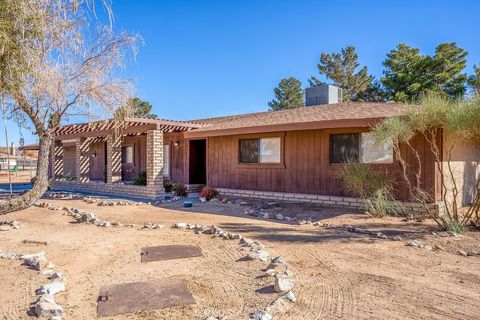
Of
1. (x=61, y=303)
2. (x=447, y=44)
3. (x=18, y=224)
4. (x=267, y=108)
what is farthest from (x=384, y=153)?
(x=267, y=108)

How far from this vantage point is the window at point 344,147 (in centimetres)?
1009

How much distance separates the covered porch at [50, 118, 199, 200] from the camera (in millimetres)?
12859

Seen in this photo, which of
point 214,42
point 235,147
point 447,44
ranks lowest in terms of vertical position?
point 235,147

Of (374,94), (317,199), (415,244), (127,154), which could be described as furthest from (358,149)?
(374,94)

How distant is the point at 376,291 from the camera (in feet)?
13.1

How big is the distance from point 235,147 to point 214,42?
6948 mm

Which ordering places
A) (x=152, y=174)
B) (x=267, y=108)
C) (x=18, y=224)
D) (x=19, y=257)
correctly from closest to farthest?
1. (x=19, y=257)
2. (x=18, y=224)
3. (x=152, y=174)
4. (x=267, y=108)

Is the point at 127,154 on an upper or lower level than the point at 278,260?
upper

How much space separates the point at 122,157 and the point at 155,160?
6.37m

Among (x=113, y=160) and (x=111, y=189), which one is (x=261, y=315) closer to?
(x=111, y=189)

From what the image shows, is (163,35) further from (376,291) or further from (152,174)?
(376,291)

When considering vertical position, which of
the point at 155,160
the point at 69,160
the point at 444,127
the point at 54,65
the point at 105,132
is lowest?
the point at 155,160

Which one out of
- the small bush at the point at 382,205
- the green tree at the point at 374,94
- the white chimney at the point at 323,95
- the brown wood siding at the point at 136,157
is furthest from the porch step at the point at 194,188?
the green tree at the point at 374,94

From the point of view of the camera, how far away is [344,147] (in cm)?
1030
